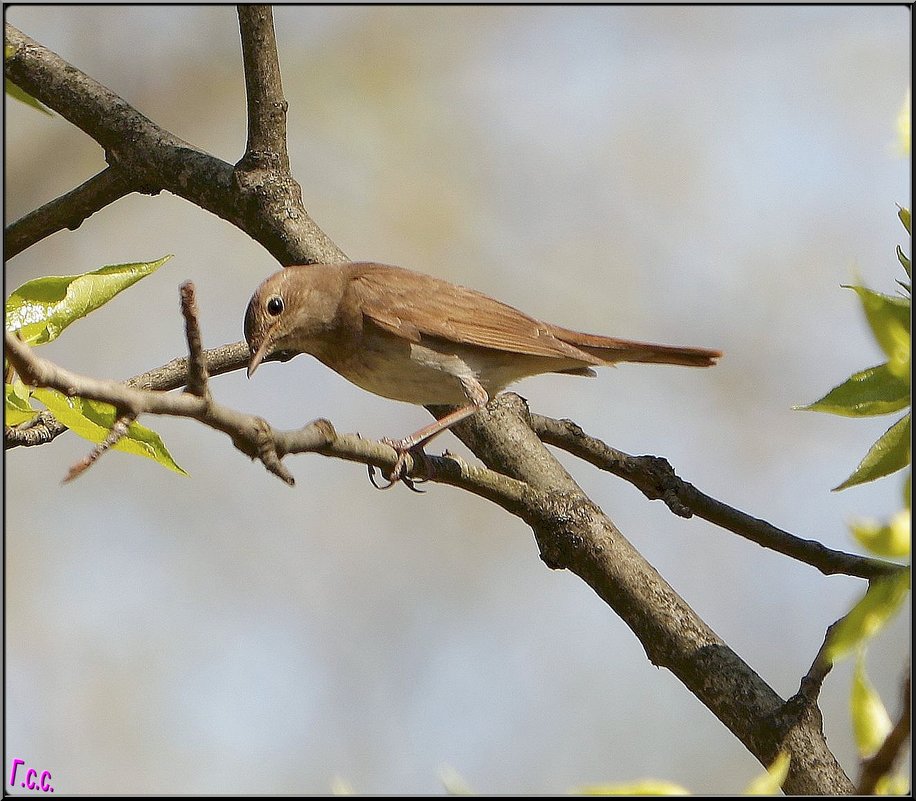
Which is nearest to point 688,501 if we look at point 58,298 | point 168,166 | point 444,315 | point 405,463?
point 405,463

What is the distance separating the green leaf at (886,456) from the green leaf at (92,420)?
1.44 meters

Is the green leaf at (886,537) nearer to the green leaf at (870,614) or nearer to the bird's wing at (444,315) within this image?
the green leaf at (870,614)

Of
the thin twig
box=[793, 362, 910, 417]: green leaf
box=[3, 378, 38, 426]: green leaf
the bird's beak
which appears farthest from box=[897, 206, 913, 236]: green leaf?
the bird's beak

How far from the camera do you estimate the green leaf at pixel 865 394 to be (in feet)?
6.07

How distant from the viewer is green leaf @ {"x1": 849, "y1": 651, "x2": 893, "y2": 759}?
4.34ft

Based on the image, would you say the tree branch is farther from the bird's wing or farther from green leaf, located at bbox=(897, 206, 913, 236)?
green leaf, located at bbox=(897, 206, 913, 236)

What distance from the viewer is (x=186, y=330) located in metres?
1.79

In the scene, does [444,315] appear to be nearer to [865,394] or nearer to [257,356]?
[257,356]

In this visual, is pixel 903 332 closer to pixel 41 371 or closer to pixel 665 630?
pixel 41 371

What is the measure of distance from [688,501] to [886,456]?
4.16 feet

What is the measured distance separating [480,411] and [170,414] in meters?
1.77

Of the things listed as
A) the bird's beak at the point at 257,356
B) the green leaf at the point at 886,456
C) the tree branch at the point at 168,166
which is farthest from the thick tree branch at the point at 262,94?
the green leaf at the point at 886,456

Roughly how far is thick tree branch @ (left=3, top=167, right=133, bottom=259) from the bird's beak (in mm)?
717

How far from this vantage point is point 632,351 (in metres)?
4.31
